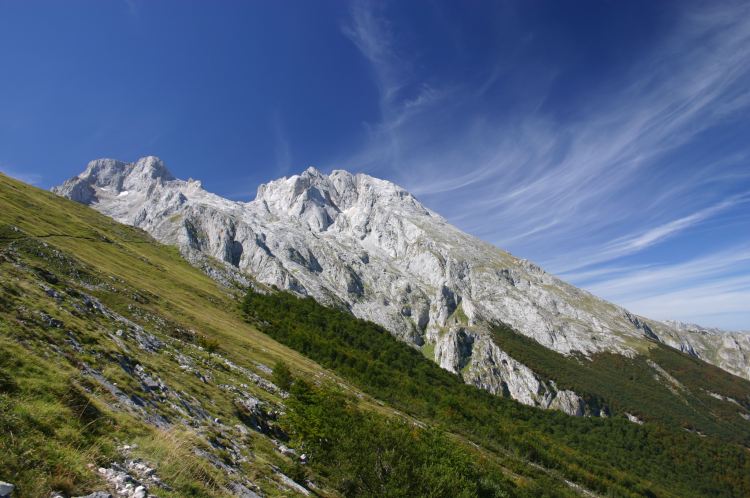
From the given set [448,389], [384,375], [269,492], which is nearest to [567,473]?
[448,389]

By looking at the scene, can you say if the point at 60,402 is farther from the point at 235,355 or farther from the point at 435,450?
the point at 235,355

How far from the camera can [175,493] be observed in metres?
11.9

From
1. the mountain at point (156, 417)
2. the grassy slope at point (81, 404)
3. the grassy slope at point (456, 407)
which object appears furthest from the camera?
the grassy slope at point (456, 407)

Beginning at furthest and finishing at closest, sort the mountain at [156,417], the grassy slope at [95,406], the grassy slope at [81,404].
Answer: the mountain at [156,417] → the grassy slope at [95,406] → the grassy slope at [81,404]

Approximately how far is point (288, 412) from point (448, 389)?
481 feet

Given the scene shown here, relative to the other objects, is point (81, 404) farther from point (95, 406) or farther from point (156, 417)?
point (156, 417)

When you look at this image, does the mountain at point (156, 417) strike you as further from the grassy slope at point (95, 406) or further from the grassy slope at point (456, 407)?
the grassy slope at point (456, 407)

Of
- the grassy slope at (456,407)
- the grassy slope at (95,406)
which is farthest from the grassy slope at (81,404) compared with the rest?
the grassy slope at (456,407)

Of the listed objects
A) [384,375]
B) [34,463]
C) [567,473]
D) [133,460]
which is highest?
[34,463]

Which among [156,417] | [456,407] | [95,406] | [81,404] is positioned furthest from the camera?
[456,407]

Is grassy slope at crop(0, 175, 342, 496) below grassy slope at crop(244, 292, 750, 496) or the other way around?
the other way around

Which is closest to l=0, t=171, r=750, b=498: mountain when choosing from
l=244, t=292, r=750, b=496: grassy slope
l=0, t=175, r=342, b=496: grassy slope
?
l=0, t=175, r=342, b=496: grassy slope

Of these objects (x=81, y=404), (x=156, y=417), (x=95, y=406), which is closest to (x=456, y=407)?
(x=156, y=417)

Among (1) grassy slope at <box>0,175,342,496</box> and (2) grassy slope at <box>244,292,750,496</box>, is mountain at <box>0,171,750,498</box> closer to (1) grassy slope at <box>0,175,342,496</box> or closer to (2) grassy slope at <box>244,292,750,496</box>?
(1) grassy slope at <box>0,175,342,496</box>
